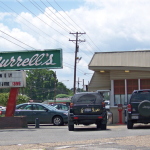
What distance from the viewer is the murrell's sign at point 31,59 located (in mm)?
21389

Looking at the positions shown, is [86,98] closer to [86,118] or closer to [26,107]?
[86,118]

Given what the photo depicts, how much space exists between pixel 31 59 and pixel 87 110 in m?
5.30

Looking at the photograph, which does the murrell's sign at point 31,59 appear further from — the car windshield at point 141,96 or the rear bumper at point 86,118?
the car windshield at point 141,96

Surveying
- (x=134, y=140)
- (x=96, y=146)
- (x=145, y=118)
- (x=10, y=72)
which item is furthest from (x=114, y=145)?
(x=10, y=72)

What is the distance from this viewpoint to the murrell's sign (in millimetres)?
21389

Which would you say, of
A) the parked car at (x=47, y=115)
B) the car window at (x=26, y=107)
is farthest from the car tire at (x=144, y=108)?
the car window at (x=26, y=107)

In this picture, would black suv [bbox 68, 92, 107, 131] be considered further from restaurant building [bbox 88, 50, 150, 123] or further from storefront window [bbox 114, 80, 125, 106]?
storefront window [bbox 114, 80, 125, 106]

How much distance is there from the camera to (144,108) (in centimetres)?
1722

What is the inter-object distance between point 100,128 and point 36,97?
9182cm

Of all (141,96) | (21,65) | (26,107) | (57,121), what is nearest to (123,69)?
(57,121)

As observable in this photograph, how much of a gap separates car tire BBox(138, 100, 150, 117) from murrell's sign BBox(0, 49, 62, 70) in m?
5.84

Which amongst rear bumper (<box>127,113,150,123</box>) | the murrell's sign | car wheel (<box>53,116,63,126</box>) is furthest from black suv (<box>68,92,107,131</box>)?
car wheel (<box>53,116,63,126</box>)

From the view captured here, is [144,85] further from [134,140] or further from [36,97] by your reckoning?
[36,97]

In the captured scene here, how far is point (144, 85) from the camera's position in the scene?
27062 millimetres
